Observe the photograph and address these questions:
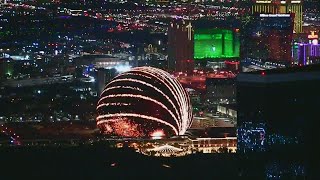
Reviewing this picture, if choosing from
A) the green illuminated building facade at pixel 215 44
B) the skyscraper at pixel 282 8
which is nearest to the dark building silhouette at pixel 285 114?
the green illuminated building facade at pixel 215 44

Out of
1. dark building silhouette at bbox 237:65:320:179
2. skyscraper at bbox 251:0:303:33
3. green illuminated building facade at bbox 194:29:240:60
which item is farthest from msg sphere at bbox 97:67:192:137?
skyscraper at bbox 251:0:303:33

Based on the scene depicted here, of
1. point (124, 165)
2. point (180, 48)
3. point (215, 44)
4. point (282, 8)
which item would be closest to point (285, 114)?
point (124, 165)

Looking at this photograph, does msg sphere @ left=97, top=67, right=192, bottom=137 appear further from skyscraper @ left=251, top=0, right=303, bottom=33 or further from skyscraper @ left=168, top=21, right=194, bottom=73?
skyscraper @ left=251, top=0, right=303, bottom=33

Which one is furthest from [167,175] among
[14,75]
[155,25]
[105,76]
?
[155,25]

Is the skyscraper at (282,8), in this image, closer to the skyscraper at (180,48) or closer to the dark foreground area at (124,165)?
the skyscraper at (180,48)

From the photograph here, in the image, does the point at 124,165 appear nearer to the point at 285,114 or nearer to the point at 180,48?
the point at 285,114

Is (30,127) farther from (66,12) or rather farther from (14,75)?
(66,12)

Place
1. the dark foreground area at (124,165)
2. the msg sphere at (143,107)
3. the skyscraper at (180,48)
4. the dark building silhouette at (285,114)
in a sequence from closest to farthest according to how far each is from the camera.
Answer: the dark building silhouette at (285,114)
the dark foreground area at (124,165)
the msg sphere at (143,107)
the skyscraper at (180,48)
